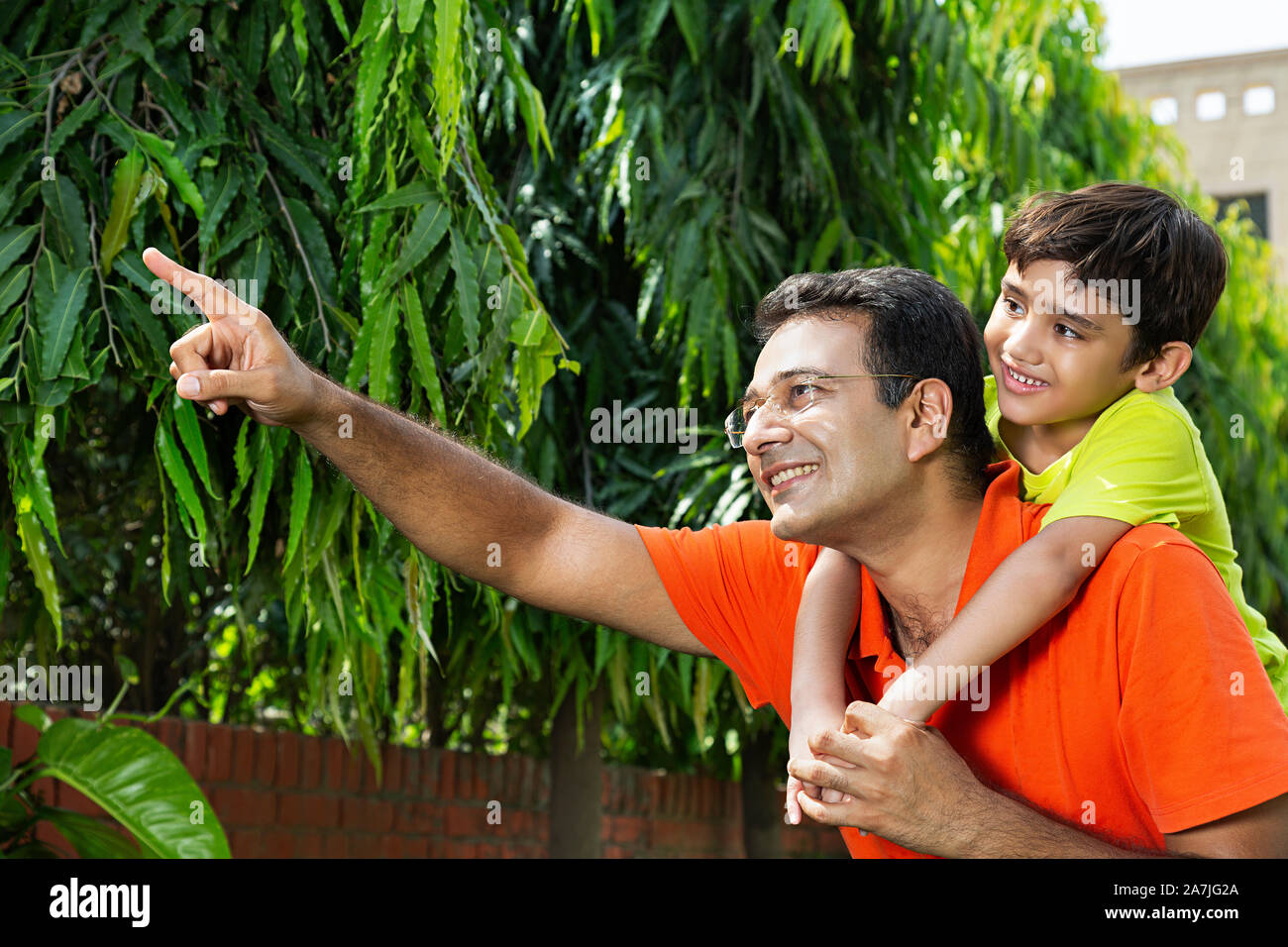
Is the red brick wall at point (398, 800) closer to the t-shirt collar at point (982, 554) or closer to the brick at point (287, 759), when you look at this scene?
the brick at point (287, 759)

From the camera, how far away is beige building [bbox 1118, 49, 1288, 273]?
14617 mm

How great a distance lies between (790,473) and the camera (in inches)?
71.1

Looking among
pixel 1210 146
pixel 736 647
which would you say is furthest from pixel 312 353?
pixel 1210 146

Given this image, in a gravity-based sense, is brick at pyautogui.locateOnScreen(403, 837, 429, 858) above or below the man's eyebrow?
below

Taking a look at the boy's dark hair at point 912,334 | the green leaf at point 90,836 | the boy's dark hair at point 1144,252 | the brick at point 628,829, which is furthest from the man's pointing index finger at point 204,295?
the brick at point 628,829

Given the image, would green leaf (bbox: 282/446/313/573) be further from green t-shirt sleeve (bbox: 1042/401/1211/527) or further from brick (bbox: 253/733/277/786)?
brick (bbox: 253/733/277/786)

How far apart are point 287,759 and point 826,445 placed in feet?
9.19

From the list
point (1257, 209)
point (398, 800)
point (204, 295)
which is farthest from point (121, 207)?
point (1257, 209)

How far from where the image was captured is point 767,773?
5.29 meters

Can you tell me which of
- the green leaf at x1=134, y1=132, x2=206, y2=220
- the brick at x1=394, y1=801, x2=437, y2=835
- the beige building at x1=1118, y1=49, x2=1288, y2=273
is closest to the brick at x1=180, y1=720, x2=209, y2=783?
the brick at x1=394, y1=801, x2=437, y2=835

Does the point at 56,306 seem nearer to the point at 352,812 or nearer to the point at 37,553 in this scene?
the point at 37,553

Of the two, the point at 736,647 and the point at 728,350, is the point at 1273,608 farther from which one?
the point at 736,647

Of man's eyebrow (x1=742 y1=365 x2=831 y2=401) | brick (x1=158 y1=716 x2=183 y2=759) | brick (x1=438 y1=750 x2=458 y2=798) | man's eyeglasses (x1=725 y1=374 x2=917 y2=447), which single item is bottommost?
brick (x1=438 y1=750 x2=458 y2=798)

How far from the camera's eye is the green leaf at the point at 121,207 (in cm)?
236
